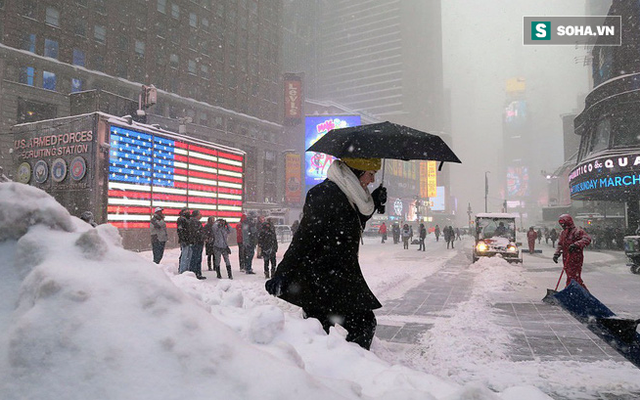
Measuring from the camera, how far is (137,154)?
1977 cm

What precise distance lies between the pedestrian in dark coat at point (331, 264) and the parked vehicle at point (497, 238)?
53.4ft

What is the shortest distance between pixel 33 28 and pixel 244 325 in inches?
1681

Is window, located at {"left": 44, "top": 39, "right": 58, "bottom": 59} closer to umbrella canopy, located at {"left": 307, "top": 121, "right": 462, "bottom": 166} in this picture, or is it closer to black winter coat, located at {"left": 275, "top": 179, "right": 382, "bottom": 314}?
umbrella canopy, located at {"left": 307, "top": 121, "right": 462, "bottom": 166}

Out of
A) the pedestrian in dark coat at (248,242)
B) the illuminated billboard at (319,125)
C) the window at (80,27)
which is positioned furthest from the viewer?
the illuminated billboard at (319,125)

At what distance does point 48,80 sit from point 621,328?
1683 inches

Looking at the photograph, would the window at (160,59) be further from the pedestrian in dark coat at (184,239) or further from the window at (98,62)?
the pedestrian in dark coat at (184,239)

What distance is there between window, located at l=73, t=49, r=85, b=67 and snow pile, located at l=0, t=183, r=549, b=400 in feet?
143

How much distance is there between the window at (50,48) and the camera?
36.1 meters

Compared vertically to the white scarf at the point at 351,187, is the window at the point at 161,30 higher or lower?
higher

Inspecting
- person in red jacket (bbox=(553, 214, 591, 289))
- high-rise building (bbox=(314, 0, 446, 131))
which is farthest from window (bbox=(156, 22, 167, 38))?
high-rise building (bbox=(314, 0, 446, 131))

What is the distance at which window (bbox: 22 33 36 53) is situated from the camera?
34412 millimetres

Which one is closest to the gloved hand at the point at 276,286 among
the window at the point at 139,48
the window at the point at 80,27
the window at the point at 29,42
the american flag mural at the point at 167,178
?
the american flag mural at the point at 167,178

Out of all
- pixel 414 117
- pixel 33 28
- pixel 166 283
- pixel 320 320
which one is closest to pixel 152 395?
pixel 166 283

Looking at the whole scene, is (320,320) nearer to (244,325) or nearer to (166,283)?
(244,325)
